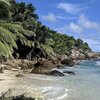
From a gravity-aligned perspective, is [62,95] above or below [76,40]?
below

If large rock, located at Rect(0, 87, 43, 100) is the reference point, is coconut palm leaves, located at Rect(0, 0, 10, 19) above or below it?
above

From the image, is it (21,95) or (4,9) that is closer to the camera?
(21,95)

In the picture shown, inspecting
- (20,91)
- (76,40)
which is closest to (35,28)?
(20,91)

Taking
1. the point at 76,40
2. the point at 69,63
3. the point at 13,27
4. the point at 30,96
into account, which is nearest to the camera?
the point at 30,96

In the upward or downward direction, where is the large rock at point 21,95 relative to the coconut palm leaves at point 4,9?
downward

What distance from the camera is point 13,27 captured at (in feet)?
82.5

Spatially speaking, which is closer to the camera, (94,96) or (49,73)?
(94,96)

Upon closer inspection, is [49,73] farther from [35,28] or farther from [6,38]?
[35,28]

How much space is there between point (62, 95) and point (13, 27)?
8299 mm

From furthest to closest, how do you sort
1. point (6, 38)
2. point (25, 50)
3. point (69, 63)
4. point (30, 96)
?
point (69, 63), point (25, 50), point (6, 38), point (30, 96)

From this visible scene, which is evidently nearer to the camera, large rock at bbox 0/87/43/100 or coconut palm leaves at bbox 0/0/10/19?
large rock at bbox 0/87/43/100

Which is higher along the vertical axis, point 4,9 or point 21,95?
point 4,9

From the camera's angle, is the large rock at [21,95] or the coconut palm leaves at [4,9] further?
the coconut palm leaves at [4,9]

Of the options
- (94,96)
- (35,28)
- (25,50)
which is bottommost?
(94,96)
